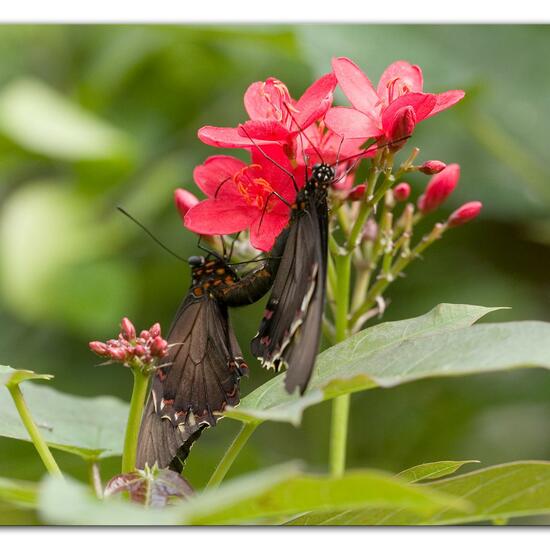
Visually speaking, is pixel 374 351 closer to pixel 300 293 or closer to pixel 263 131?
pixel 300 293

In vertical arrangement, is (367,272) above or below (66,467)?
above

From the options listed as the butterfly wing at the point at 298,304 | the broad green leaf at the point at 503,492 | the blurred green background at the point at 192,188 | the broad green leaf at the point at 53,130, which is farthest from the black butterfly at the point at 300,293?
the broad green leaf at the point at 53,130

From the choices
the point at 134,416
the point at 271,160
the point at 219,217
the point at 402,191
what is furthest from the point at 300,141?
the point at 134,416

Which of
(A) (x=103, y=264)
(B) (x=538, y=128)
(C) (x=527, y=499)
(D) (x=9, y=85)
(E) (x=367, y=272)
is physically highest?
(D) (x=9, y=85)

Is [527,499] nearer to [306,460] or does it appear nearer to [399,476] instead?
[399,476]

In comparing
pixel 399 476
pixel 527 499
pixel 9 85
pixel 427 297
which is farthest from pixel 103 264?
pixel 527 499

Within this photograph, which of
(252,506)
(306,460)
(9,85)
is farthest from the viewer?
(9,85)

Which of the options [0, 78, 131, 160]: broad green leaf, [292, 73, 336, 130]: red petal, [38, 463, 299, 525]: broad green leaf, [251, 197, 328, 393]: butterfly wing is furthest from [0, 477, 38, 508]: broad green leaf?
[0, 78, 131, 160]: broad green leaf
